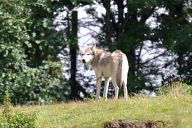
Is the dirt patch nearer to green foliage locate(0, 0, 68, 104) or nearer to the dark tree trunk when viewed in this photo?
green foliage locate(0, 0, 68, 104)

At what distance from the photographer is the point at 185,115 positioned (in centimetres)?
1368

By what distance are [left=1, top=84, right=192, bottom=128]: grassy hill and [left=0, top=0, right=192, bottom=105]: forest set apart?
36.4 ft

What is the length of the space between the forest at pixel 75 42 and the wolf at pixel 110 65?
32.2 ft

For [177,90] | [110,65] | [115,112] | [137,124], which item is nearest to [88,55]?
[110,65]

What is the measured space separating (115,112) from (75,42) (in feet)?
57.2

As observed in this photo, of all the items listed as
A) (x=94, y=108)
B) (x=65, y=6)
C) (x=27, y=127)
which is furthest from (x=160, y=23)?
(x=27, y=127)

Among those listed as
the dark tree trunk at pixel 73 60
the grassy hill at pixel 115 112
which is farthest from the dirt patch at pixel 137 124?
the dark tree trunk at pixel 73 60

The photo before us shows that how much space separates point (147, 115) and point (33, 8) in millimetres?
16668

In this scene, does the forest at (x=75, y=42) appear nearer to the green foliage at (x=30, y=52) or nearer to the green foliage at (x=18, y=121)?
the green foliage at (x=30, y=52)

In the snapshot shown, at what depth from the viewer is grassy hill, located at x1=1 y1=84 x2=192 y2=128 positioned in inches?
548

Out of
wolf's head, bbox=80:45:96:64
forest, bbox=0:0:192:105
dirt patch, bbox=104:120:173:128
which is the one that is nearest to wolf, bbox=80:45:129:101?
wolf's head, bbox=80:45:96:64

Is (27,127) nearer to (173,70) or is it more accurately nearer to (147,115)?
(147,115)

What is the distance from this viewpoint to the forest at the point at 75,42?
28.4 m

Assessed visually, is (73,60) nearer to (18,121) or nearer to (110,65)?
(110,65)
